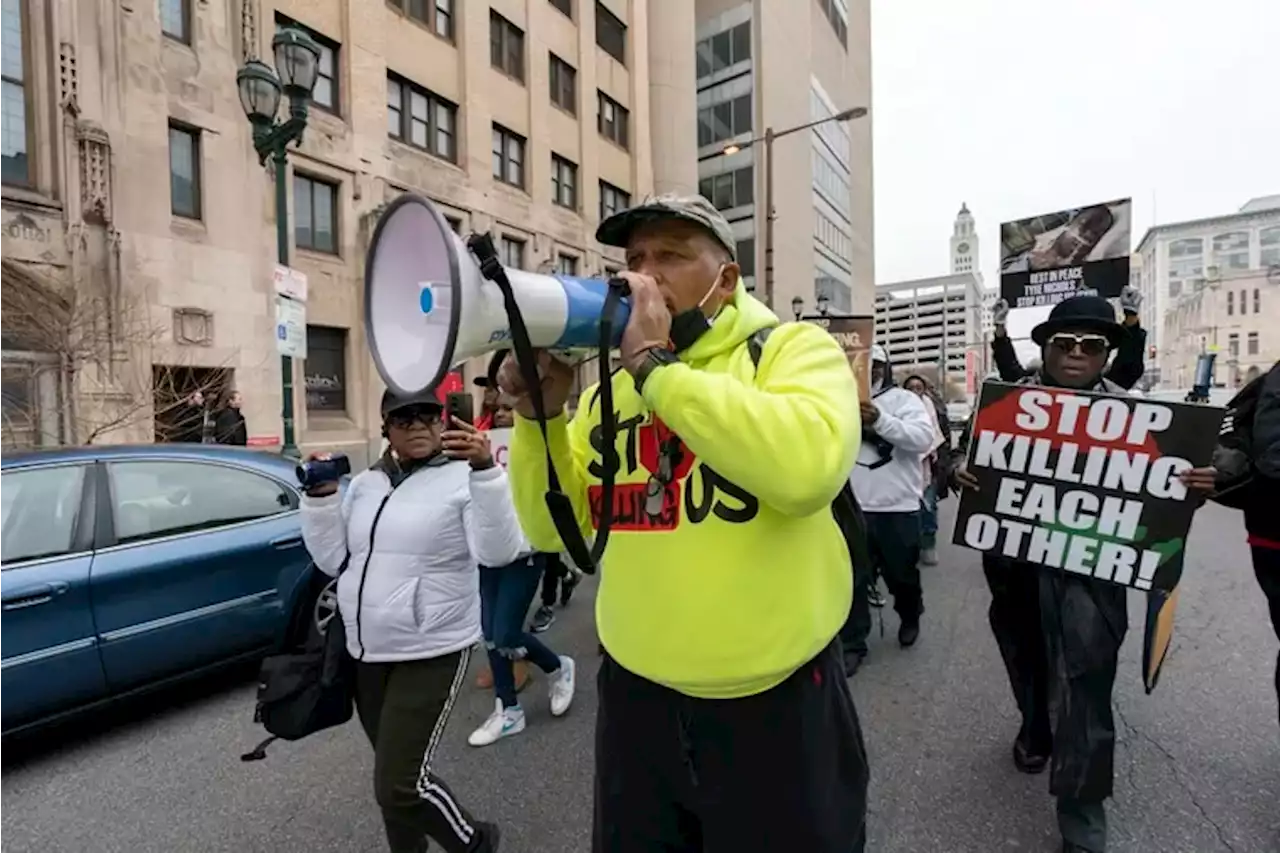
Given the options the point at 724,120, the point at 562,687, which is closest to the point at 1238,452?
the point at 562,687

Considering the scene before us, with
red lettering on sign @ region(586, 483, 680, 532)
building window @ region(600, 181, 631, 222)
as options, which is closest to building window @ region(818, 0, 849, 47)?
building window @ region(600, 181, 631, 222)

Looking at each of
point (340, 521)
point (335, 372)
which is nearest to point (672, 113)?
point (335, 372)

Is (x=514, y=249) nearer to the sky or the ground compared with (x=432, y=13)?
nearer to the ground

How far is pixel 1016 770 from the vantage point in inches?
125

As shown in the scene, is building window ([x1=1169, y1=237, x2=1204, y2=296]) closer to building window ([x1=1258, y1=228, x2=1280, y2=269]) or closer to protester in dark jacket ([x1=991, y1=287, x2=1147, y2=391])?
building window ([x1=1258, y1=228, x2=1280, y2=269])

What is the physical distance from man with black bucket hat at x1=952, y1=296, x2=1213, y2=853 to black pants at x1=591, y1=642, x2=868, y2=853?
1.39m

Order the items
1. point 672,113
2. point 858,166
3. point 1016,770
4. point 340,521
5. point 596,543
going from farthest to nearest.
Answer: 1. point 858,166
2. point 672,113
3. point 1016,770
4. point 340,521
5. point 596,543

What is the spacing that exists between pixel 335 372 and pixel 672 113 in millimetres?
17565

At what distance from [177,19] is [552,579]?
12996 mm

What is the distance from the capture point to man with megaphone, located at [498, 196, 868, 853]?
134cm

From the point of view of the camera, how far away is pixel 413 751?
2.28 metres

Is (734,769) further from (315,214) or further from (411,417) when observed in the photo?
(315,214)

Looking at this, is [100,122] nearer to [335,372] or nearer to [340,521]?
[335,372]

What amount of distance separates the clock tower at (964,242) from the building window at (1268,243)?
4166 centimetres
